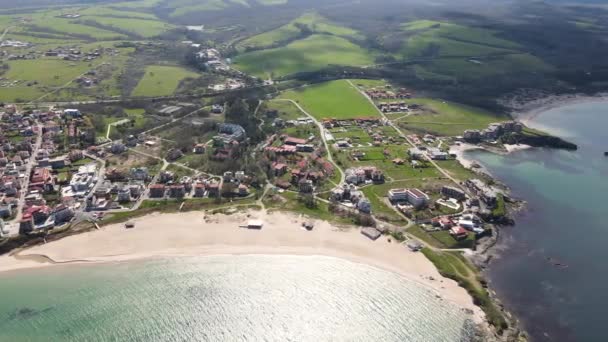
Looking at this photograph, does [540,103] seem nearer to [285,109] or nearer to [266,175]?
[285,109]

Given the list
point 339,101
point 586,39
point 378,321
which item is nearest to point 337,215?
point 378,321

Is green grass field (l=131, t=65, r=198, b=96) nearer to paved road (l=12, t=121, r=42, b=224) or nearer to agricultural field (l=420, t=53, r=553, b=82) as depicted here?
paved road (l=12, t=121, r=42, b=224)

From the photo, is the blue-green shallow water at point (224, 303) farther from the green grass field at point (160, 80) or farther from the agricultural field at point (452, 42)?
the agricultural field at point (452, 42)

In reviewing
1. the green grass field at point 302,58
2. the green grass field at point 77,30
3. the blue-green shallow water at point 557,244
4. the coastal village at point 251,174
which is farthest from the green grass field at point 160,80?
the blue-green shallow water at point 557,244

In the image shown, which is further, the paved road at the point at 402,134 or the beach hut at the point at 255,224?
the paved road at the point at 402,134

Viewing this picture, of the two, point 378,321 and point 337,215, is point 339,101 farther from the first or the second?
point 378,321

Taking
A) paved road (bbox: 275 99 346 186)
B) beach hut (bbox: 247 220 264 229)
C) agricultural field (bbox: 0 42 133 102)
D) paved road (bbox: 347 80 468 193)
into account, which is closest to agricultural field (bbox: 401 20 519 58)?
paved road (bbox: 347 80 468 193)
